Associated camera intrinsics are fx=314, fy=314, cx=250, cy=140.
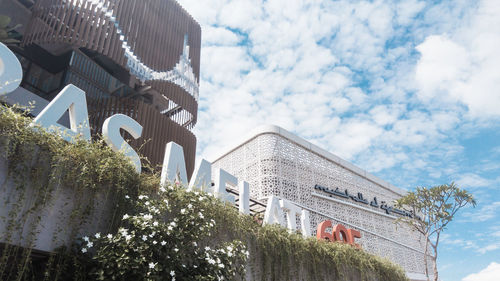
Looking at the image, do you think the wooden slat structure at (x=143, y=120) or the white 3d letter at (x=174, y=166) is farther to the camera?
the wooden slat structure at (x=143, y=120)

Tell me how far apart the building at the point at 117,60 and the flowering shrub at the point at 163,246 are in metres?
5.03

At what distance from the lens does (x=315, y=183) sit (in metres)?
29.3

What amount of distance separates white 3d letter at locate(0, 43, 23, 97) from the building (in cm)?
499

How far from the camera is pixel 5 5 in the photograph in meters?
11.3

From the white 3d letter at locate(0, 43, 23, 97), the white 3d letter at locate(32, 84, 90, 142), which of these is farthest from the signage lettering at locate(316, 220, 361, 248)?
the white 3d letter at locate(0, 43, 23, 97)

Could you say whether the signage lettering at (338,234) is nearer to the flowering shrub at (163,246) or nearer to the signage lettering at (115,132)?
the signage lettering at (115,132)

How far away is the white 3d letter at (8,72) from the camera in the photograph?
14.6ft

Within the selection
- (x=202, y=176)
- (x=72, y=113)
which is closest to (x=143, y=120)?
(x=202, y=176)

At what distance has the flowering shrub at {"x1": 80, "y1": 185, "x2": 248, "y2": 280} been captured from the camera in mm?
3863

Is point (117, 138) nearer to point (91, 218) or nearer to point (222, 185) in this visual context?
point (91, 218)

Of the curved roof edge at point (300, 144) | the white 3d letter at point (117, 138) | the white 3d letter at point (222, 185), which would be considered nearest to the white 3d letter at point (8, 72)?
the white 3d letter at point (117, 138)

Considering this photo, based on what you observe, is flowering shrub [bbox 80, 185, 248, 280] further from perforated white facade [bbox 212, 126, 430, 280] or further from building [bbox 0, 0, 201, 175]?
perforated white facade [bbox 212, 126, 430, 280]

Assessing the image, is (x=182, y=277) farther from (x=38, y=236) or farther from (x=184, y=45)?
(x=184, y=45)

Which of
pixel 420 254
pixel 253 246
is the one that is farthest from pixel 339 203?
pixel 253 246
